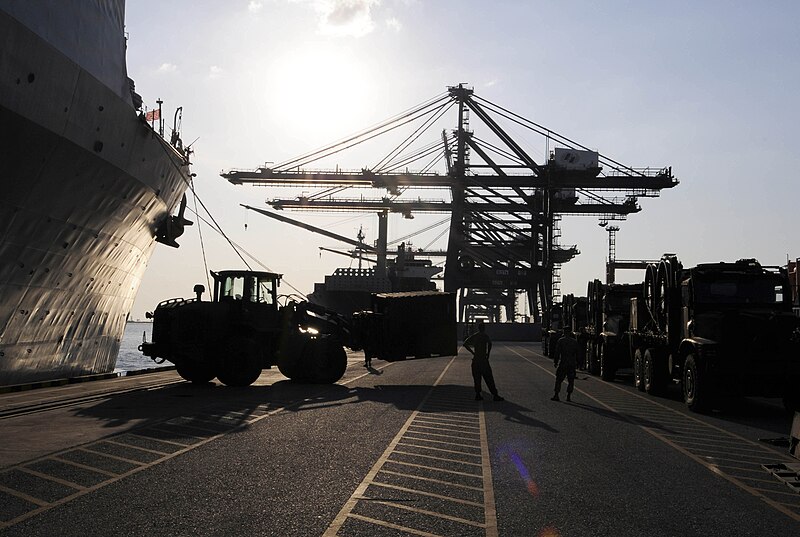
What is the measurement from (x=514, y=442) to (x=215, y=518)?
5887mm

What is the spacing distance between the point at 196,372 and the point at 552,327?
25.2 meters

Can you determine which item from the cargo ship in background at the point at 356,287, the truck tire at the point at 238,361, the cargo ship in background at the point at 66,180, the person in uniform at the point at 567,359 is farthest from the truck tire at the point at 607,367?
the cargo ship in background at the point at 356,287

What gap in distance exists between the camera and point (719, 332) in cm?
A: 1639

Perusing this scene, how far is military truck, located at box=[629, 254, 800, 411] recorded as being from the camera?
1593cm

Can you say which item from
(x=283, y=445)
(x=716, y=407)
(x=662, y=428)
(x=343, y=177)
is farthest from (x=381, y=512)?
(x=343, y=177)

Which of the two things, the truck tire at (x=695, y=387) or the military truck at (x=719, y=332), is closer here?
the military truck at (x=719, y=332)

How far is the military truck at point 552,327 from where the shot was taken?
40.3 meters

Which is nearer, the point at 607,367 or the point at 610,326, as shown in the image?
the point at 607,367

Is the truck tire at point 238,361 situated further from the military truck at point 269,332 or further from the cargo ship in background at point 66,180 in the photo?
the cargo ship in background at point 66,180

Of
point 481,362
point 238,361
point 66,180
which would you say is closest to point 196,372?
point 238,361

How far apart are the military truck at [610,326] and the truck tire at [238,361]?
39.3ft

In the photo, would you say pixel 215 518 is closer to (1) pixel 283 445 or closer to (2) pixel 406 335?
(1) pixel 283 445

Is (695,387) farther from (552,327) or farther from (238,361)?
(552,327)

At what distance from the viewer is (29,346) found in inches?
736
